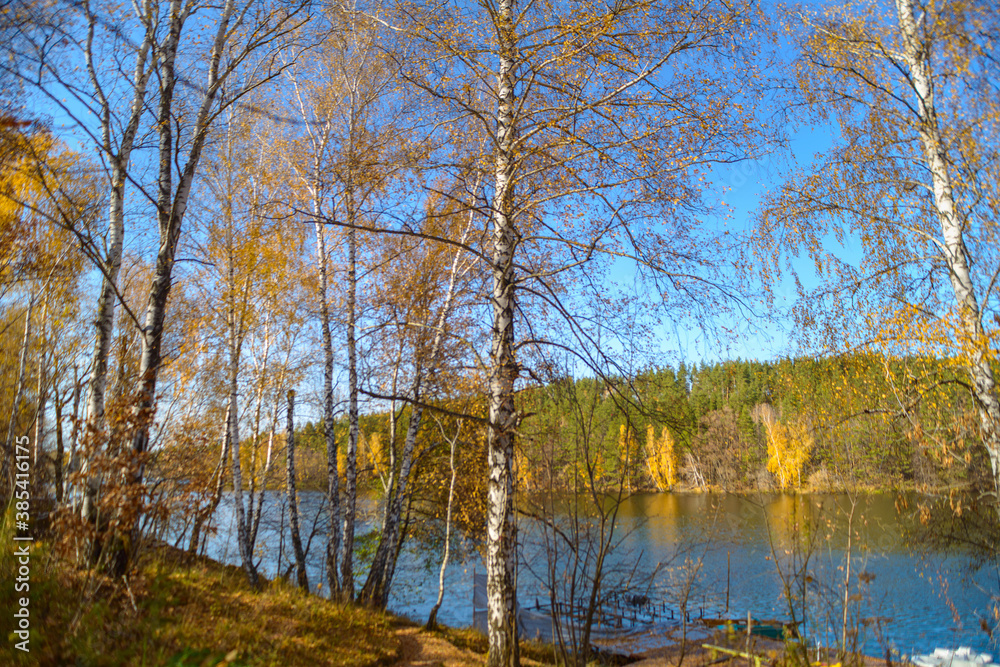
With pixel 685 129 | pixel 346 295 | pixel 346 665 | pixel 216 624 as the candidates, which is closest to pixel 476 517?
pixel 346 295

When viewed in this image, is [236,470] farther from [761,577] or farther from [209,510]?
[761,577]

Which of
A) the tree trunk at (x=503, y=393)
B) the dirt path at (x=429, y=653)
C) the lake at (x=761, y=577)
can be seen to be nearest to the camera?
the tree trunk at (x=503, y=393)

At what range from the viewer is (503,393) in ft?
14.7

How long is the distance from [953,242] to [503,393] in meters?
5.40

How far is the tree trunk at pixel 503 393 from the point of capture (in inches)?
166

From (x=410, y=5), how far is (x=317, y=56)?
5587 millimetres

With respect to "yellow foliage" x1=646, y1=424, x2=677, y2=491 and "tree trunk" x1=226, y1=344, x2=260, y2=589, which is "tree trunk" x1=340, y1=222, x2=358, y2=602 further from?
"yellow foliage" x1=646, y1=424, x2=677, y2=491

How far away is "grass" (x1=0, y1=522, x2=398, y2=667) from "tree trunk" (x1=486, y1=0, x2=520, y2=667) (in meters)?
1.91

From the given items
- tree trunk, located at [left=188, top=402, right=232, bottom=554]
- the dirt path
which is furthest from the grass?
tree trunk, located at [left=188, top=402, right=232, bottom=554]

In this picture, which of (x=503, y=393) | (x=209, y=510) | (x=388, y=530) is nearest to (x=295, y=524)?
(x=388, y=530)

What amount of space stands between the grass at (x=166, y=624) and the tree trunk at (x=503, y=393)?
6.27ft

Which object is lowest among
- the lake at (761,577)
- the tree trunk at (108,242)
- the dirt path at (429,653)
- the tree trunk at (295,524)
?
the lake at (761,577)

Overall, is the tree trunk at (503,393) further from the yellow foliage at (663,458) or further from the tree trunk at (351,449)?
the tree trunk at (351,449)

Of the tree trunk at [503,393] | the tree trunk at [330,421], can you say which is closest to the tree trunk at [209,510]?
the tree trunk at [330,421]
